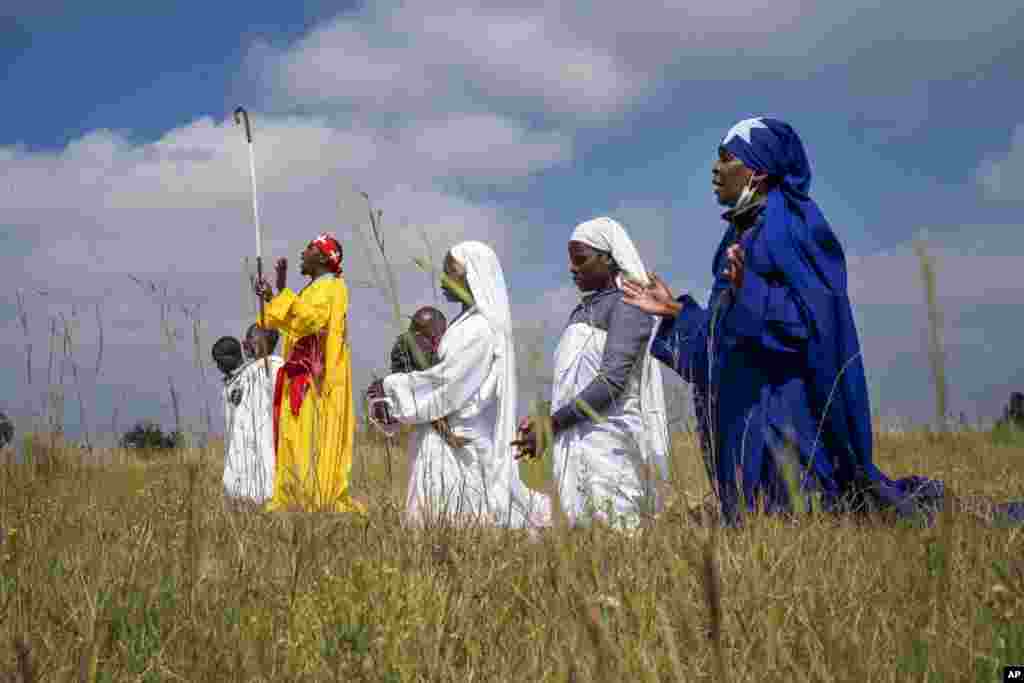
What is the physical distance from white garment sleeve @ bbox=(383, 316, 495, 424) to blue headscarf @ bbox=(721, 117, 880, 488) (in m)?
1.86

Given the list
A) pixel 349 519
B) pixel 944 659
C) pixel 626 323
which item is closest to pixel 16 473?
pixel 349 519

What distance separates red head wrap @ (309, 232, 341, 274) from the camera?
7.15 m

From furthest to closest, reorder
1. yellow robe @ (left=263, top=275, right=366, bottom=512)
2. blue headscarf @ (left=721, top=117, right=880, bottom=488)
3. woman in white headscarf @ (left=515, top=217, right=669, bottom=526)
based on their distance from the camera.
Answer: yellow robe @ (left=263, top=275, right=366, bottom=512)
woman in white headscarf @ (left=515, top=217, right=669, bottom=526)
blue headscarf @ (left=721, top=117, right=880, bottom=488)

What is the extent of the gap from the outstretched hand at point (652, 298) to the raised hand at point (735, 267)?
24 centimetres

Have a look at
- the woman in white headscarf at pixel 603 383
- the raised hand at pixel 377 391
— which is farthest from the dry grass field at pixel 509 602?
the raised hand at pixel 377 391

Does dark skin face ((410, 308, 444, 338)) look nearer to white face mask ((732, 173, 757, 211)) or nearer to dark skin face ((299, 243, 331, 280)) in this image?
dark skin face ((299, 243, 331, 280))

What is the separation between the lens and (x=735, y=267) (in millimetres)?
3721

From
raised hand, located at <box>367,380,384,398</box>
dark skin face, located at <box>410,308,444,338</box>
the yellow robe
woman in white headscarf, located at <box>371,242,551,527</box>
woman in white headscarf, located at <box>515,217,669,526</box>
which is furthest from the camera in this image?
the yellow robe

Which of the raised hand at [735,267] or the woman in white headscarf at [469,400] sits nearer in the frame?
the raised hand at [735,267]

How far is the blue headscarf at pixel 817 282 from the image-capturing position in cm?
374

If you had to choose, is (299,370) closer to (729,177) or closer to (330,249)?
(330,249)

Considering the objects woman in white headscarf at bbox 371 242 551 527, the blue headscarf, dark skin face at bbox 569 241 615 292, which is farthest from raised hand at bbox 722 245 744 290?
woman in white headscarf at bbox 371 242 551 527

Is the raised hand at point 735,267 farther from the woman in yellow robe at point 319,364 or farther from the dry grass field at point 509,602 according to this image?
the woman in yellow robe at point 319,364

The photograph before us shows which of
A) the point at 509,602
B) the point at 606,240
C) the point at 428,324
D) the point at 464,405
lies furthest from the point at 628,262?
the point at 509,602
